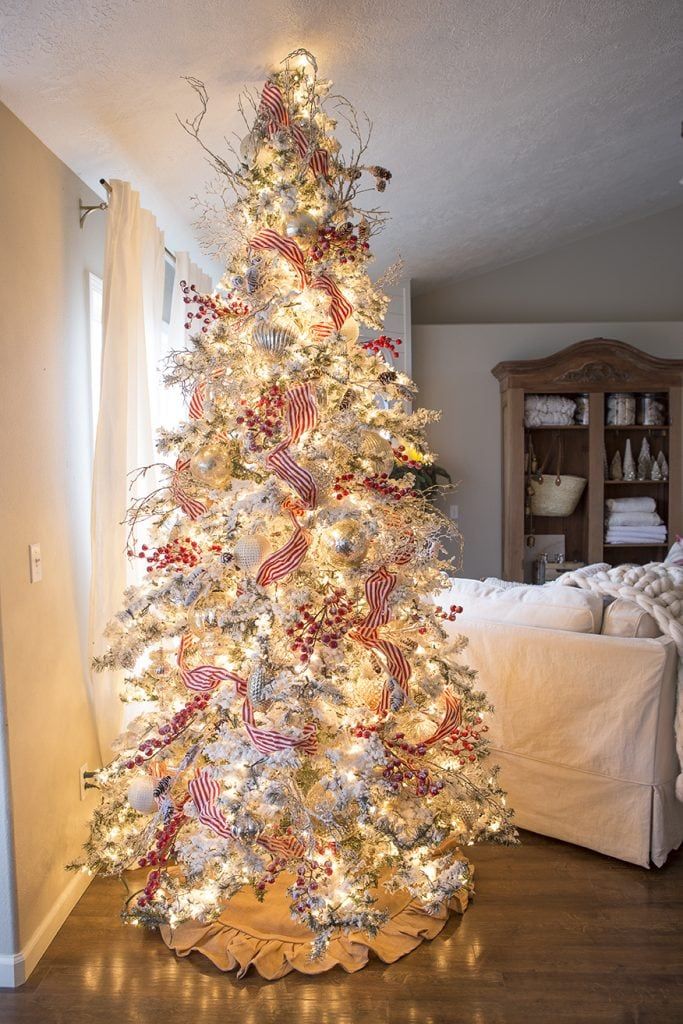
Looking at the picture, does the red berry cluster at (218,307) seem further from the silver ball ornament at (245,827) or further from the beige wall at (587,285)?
the beige wall at (587,285)

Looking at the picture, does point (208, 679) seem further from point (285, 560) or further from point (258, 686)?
point (285, 560)

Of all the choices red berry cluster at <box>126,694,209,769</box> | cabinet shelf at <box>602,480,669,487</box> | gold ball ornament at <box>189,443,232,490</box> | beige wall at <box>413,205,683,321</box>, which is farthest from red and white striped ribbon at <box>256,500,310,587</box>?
beige wall at <box>413,205,683,321</box>

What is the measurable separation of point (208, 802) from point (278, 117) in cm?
192

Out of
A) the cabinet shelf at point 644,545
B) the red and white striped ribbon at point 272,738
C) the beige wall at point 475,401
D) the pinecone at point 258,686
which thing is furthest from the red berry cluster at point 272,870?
the cabinet shelf at point 644,545

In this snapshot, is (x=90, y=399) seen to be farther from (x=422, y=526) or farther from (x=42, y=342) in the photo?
(x=422, y=526)

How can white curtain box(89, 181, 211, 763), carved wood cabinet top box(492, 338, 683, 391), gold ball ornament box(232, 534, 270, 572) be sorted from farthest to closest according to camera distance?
1. carved wood cabinet top box(492, 338, 683, 391)
2. white curtain box(89, 181, 211, 763)
3. gold ball ornament box(232, 534, 270, 572)

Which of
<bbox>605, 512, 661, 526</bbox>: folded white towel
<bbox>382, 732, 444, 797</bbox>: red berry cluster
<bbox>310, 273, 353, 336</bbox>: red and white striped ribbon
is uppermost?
<bbox>310, 273, 353, 336</bbox>: red and white striped ribbon

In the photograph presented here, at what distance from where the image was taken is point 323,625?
7.06 ft

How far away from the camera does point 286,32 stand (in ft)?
6.88

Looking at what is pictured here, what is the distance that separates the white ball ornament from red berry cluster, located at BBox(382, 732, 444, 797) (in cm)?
67

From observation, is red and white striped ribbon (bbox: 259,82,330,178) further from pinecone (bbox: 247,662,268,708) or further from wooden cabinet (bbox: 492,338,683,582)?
wooden cabinet (bbox: 492,338,683,582)

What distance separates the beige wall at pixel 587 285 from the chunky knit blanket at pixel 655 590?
292 cm

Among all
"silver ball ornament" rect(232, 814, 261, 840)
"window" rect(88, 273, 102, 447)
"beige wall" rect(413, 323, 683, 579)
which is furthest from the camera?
"beige wall" rect(413, 323, 683, 579)

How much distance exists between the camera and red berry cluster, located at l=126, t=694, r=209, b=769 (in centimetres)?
219
